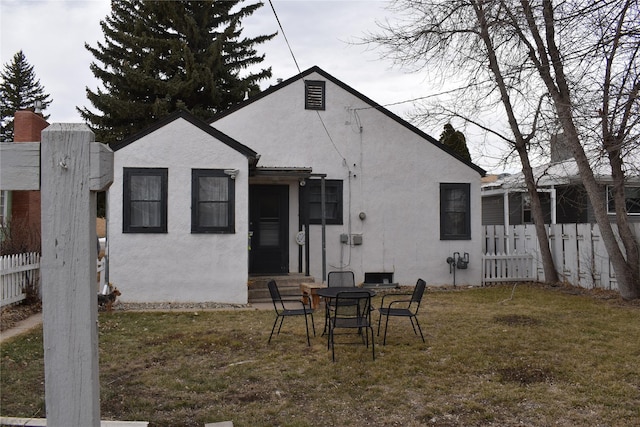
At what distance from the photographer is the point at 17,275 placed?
30.1ft

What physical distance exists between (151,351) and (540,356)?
477 centimetres

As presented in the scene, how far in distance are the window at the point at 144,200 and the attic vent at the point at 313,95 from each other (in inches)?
169

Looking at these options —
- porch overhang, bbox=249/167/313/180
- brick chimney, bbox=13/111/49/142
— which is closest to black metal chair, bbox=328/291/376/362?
porch overhang, bbox=249/167/313/180

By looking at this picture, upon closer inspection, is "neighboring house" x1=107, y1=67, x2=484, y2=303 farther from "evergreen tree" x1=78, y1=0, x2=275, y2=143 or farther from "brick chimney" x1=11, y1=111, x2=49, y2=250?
"evergreen tree" x1=78, y1=0, x2=275, y2=143

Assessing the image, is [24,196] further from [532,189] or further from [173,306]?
[532,189]

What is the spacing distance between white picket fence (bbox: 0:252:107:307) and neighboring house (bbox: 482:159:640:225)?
1203cm

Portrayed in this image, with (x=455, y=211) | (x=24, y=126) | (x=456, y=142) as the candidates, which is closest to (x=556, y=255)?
(x=455, y=211)

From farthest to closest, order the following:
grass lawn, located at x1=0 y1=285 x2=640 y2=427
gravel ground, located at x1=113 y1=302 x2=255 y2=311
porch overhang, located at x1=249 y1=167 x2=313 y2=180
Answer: porch overhang, located at x1=249 y1=167 x2=313 y2=180 < gravel ground, located at x1=113 y1=302 x2=255 y2=311 < grass lawn, located at x1=0 y1=285 x2=640 y2=427

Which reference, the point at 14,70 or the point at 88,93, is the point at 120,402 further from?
the point at 14,70

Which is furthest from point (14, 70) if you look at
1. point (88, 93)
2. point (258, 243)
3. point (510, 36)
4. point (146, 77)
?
point (510, 36)

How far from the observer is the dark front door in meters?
12.6

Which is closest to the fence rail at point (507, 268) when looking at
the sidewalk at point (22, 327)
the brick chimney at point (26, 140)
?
the sidewalk at point (22, 327)

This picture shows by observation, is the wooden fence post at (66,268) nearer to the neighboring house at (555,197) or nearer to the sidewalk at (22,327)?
the sidewalk at (22,327)

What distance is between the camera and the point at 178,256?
406 inches
